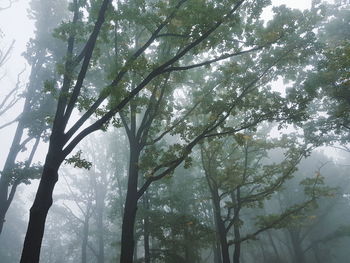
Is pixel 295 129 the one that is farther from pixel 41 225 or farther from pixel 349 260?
pixel 349 260

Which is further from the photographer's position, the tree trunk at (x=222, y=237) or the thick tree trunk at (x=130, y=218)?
the tree trunk at (x=222, y=237)

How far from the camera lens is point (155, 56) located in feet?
36.8

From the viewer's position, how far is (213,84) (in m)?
10.3

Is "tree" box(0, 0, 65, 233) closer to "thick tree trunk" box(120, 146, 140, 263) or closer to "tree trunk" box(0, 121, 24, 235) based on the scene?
"tree trunk" box(0, 121, 24, 235)

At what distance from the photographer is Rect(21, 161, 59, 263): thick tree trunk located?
5.96 metres

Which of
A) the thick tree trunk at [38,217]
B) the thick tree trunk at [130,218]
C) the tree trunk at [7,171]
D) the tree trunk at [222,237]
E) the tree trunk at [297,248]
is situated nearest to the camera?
the thick tree trunk at [38,217]

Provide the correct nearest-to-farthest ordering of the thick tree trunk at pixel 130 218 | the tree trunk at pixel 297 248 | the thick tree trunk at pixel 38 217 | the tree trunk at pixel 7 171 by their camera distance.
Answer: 1. the thick tree trunk at pixel 38 217
2. the thick tree trunk at pixel 130 218
3. the tree trunk at pixel 7 171
4. the tree trunk at pixel 297 248

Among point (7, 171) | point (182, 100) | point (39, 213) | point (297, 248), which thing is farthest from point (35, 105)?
point (297, 248)

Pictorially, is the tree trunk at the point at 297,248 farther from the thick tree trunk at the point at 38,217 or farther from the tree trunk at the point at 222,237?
the thick tree trunk at the point at 38,217

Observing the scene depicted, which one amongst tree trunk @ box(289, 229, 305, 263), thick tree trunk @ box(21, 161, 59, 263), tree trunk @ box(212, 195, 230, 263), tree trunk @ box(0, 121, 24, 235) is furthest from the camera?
tree trunk @ box(289, 229, 305, 263)

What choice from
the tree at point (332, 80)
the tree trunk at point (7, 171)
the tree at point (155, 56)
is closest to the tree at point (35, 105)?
the tree trunk at point (7, 171)

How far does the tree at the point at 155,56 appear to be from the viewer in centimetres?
672

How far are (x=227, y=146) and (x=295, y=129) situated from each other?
18.3ft

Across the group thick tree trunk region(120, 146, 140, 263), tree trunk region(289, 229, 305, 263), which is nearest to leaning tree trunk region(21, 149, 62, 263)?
thick tree trunk region(120, 146, 140, 263)
